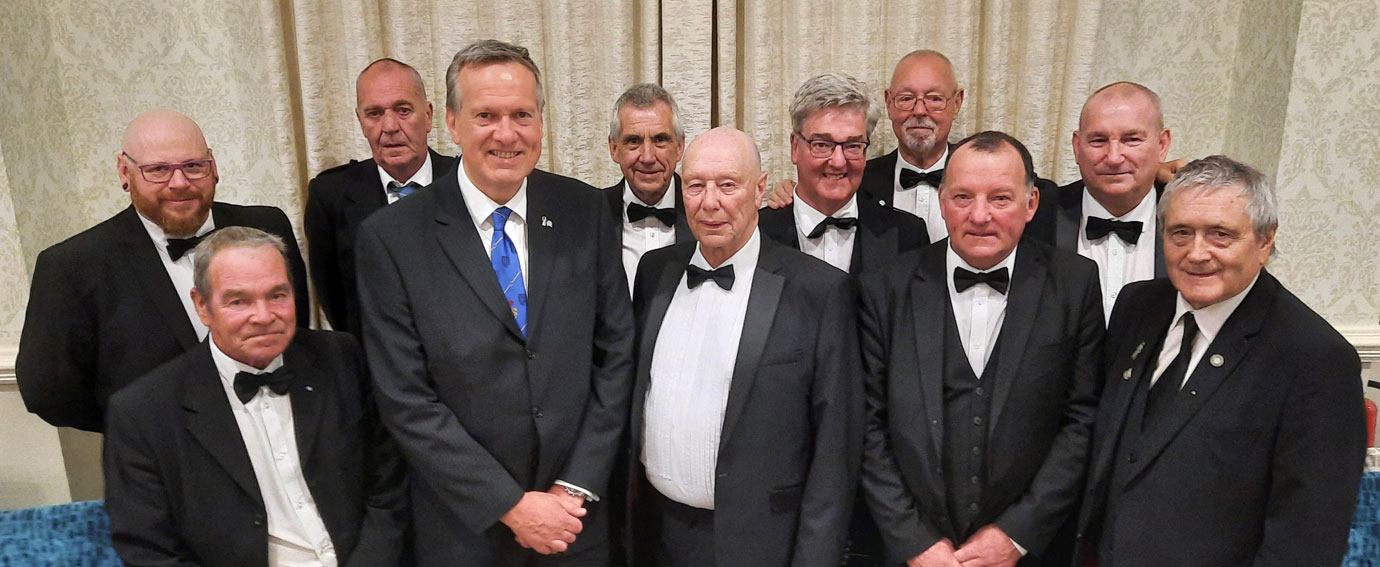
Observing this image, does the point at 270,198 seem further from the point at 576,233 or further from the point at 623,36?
the point at 576,233

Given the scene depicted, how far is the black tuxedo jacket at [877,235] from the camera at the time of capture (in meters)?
2.81

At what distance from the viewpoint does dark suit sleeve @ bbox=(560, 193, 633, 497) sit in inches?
91.2

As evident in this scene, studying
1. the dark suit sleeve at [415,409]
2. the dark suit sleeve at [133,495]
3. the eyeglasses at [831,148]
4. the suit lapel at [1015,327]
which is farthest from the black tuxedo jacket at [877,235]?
the dark suit sleeve at [133,495]

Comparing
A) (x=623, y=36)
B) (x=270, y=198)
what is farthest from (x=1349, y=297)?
(x=270, y=198)

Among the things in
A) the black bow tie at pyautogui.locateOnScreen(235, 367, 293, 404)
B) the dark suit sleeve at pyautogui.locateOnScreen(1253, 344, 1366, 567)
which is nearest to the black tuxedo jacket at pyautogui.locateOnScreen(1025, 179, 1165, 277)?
the dark suit sleeve at pyautogui.locateOnScreen(1253, 344, 1366, 567)

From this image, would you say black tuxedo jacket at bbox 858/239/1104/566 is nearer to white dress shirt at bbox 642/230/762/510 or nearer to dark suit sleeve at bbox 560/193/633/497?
white dress shirt at bbox 642/230/762/510

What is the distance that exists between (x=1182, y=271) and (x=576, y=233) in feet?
4.52

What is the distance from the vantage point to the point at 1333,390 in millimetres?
1867

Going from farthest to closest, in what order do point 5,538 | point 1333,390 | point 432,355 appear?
1. point 5,538
2. point 432,355
3. point 1333,390

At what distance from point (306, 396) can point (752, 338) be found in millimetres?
1088

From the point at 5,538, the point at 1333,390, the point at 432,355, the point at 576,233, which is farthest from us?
the point at 5,538

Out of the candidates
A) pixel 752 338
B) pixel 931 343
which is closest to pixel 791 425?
pixel 752 338

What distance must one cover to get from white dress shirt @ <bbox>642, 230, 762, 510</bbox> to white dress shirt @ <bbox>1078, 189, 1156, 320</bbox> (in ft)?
3.53

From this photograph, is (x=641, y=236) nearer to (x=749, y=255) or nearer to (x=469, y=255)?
(x=749, y=255)
